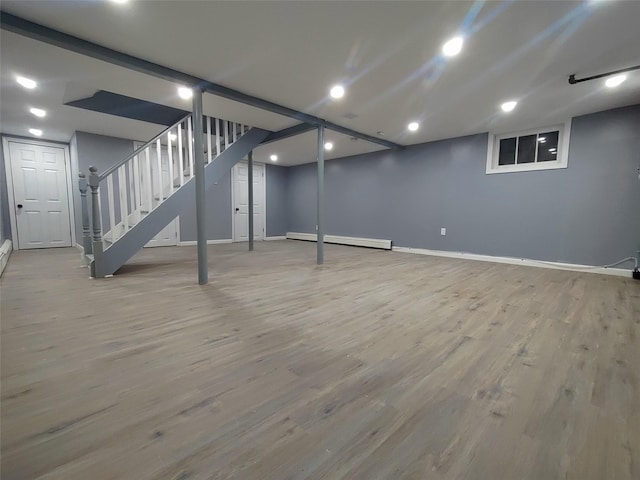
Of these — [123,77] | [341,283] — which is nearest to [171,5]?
[123,77]

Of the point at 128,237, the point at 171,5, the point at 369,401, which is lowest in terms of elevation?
the point at 369,401

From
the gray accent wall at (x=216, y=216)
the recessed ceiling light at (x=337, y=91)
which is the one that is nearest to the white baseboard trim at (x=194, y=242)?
the gray accent wall at (x=216, y=216)

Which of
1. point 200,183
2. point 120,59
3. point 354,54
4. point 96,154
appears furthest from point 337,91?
point 96,154

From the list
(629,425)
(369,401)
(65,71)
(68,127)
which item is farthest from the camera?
(68,127)

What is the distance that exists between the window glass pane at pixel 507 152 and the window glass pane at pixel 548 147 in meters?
0.36

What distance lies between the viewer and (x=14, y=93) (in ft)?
11.7

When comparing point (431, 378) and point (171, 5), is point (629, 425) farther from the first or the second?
point (171, 5)

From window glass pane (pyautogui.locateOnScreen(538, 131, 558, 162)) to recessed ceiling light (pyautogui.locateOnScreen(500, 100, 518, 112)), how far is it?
1252mm

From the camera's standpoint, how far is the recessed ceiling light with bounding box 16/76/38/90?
3184 millimetres

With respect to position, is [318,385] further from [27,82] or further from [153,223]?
[27,82]

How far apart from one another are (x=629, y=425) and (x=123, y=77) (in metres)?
4.75

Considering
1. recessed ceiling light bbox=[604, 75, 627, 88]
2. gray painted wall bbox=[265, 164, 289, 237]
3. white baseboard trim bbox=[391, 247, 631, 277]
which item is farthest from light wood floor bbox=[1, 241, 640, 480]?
gray painted wall bbox=[265, 164, 289, 237]

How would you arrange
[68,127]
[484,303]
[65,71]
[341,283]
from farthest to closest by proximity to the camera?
[68,127] < [341,283] < [65,71] < [484,303]

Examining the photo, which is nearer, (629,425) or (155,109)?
(629,425)
